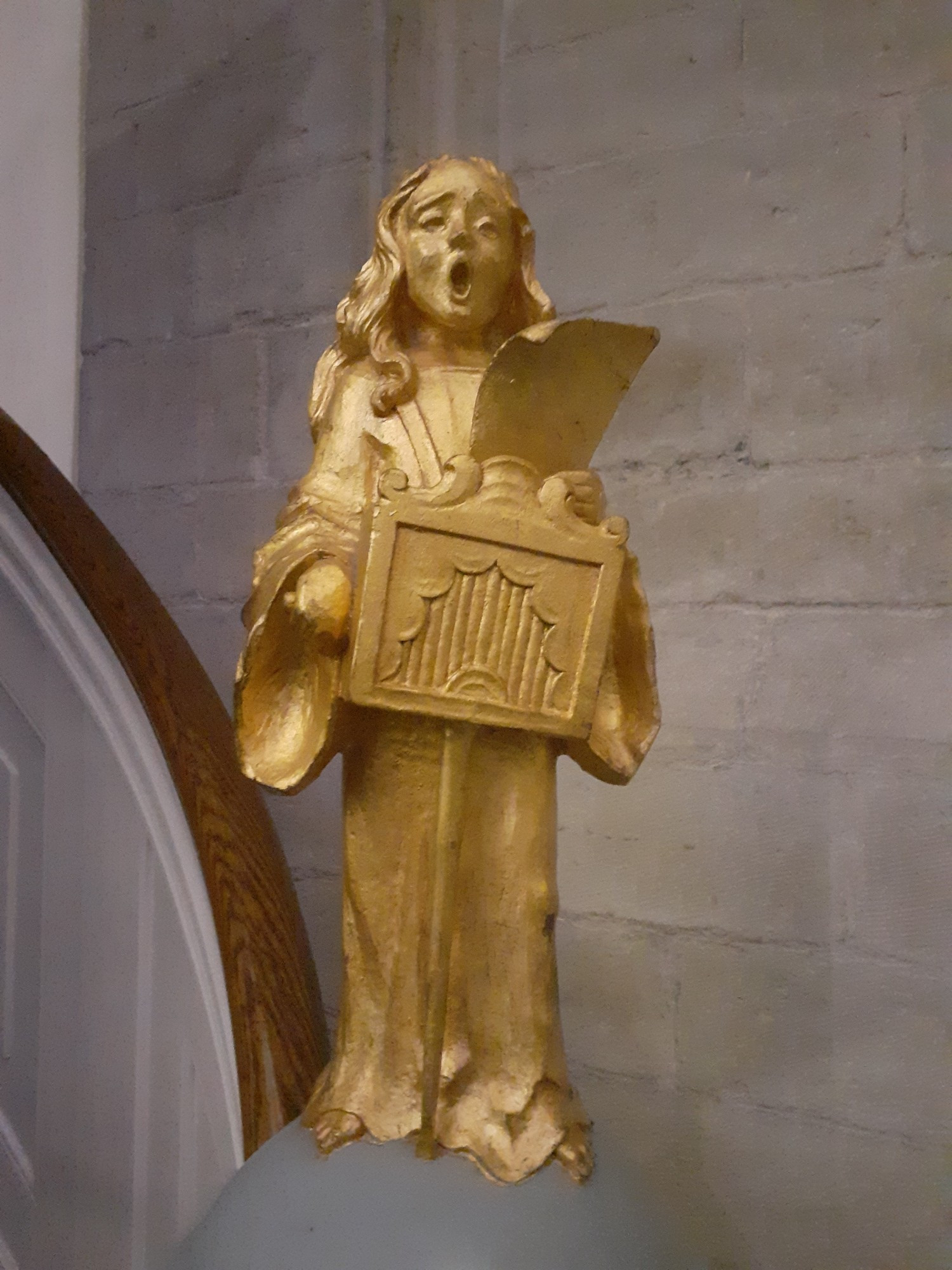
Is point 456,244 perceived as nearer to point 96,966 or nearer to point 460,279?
point 460,279

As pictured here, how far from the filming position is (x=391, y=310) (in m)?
0.96

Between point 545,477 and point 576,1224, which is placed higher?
point 545,477

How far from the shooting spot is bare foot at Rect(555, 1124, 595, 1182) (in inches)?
33.6

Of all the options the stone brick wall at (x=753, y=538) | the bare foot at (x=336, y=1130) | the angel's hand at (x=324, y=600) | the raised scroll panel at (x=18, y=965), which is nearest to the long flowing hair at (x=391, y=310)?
the angel's hand at (x=324, y=600)

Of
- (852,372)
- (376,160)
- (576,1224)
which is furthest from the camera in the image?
(376,160)

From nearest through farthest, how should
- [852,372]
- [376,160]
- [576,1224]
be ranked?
[576,1224] → [852,372] → [376,160]

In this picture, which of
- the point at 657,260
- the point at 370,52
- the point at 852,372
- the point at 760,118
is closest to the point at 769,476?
the point at 852,372

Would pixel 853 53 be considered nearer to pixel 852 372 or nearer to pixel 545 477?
pixel 852 372

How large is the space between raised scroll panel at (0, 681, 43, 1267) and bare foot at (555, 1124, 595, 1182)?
748 mm

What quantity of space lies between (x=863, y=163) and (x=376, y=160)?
1.82 ft

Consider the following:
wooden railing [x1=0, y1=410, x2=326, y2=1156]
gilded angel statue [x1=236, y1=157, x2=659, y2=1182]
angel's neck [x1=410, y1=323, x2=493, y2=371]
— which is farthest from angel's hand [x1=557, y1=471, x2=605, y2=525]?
wooden railing [x1=0, y1=410, x2=326, y2=1156]

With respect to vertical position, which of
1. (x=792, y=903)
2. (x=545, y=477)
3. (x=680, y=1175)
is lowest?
(x=680, y=1175)

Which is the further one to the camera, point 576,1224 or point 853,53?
point 853,53

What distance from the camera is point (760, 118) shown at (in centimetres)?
133
